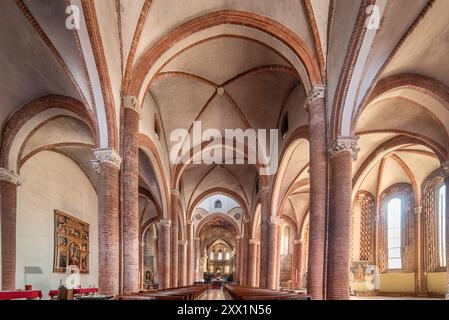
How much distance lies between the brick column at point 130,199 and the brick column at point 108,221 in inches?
9.9

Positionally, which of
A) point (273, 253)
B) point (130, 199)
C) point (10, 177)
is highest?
point (10, 177)

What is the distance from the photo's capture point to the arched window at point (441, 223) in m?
18.8

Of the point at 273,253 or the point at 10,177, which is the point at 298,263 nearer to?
the point at 273,253

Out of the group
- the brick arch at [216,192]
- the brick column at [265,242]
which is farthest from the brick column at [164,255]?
the brick arch at [216,192]

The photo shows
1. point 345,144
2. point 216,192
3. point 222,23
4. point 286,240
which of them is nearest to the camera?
point 345,144

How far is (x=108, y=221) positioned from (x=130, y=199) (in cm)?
93

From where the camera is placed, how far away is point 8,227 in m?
11.7

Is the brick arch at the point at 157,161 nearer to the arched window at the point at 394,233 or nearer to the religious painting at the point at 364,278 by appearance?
the religious painting at the point at 364,278

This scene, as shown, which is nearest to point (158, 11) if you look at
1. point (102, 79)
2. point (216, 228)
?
point (102, 79)

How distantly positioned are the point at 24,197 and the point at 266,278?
444 inches

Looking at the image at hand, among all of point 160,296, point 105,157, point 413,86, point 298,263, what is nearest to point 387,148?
point 413,86

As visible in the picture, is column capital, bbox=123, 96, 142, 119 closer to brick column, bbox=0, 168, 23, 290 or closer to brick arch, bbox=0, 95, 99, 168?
brick arch, bbox=0, 95, 99, 168

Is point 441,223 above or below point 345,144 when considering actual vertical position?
below

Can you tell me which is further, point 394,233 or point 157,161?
point 394,233
